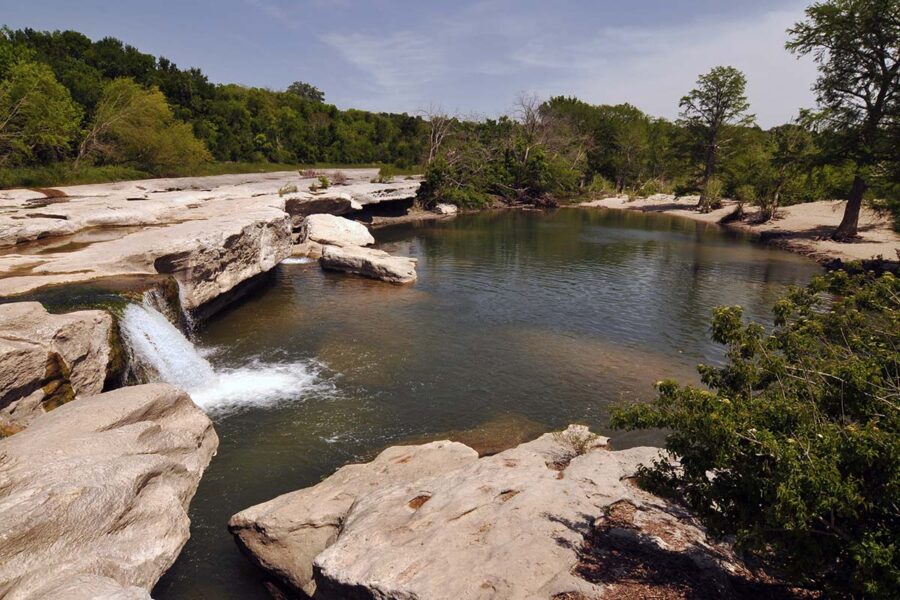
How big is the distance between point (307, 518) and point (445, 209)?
47764mm

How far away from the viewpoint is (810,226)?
4616 cm

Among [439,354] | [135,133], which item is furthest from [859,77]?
[135,133]

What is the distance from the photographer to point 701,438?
16.8 ft

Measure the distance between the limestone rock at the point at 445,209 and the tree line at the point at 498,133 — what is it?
4.71ft

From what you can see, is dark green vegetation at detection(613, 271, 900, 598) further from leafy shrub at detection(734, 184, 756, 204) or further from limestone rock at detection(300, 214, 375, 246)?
leafy shrub at detection(734, 184, 756, 204)

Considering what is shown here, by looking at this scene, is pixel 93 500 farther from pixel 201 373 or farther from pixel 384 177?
pixel 384 177

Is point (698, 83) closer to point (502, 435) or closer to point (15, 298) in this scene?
point (502, 435)

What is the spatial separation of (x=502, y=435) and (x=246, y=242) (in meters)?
14.0

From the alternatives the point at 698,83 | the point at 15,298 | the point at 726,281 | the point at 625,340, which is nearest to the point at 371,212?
the point at 726,281

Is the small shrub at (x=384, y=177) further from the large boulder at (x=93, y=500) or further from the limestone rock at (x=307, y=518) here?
the limestone rock at (x=307, y=518)

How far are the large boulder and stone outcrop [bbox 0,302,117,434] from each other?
0.81 meters

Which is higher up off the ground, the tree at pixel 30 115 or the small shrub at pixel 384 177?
the tree at pixel 30 115

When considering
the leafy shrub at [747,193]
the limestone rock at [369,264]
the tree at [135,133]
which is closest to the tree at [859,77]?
the leafy shrub at [747,193]

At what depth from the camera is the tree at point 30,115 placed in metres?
31.1
